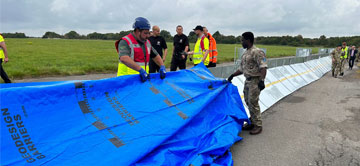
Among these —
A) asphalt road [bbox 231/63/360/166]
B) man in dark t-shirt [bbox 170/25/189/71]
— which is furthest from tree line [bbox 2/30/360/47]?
asphalt road [bbox 231/63/360/166]

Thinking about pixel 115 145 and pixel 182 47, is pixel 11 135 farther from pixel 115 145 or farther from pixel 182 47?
pixel 182 47

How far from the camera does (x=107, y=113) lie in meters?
2.67

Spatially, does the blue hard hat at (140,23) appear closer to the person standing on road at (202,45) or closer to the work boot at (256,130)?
the work boot at (256,130)

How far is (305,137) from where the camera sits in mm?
A: 4320

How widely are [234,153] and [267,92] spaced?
3.60 m

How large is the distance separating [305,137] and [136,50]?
3385mm

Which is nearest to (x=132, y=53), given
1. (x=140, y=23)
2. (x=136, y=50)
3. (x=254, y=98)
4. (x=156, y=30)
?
(x=136, y=50)


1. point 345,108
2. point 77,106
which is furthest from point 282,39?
point 77,106

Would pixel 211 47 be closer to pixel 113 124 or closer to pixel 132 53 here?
pixel 132 53

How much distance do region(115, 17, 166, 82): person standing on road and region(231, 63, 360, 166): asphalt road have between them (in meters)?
1.92

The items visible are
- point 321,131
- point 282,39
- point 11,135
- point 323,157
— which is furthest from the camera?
point 282,39

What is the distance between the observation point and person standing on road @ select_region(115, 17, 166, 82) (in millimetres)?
3566

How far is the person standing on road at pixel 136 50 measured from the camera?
3566 millimetres

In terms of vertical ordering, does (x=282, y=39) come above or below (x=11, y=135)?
above
